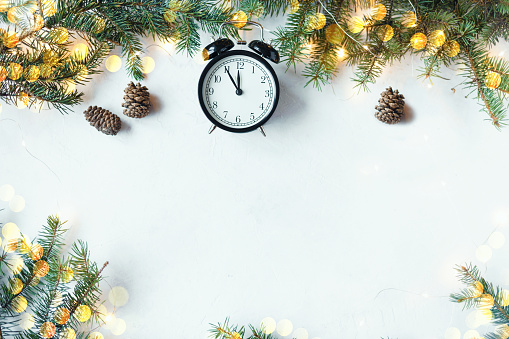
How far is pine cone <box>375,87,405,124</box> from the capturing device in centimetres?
119

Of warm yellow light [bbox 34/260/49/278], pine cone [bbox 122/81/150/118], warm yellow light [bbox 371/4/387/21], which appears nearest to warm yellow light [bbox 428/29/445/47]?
warm yellow light [bbox 371/4/387/21]

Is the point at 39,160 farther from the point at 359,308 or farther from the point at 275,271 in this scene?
the point at 359,308

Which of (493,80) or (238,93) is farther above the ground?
(493,80)

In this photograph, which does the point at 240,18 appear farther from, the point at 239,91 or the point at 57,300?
the point at 57,300

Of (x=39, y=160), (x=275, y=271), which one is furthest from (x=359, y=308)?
(x=39, y=160)

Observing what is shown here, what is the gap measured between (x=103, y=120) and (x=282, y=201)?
62 cm

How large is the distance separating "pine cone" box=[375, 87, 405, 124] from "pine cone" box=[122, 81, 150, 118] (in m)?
0.74

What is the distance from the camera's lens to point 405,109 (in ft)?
4.07

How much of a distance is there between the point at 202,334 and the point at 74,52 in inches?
38.8

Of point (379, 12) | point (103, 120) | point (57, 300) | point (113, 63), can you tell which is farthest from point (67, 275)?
point (379, 12)

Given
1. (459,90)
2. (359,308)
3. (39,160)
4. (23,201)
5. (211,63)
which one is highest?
(459,90)

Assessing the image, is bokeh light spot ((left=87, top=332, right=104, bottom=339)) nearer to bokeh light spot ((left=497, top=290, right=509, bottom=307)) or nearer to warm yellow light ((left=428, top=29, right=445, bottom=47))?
bokeh light spot ((left=497, top=290, right=509, bottom=307))

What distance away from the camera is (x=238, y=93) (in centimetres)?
115

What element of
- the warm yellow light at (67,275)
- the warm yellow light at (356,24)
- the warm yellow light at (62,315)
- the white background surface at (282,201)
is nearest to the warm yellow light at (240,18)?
the white background surface at (282,201)
